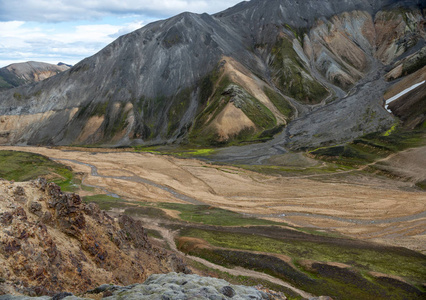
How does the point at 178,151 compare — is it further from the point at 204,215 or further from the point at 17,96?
the point at 17,96

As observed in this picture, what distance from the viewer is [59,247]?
18906 millimetres

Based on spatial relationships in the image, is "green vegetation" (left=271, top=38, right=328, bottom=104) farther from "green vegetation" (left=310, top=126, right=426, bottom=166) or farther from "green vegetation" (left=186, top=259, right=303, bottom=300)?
"green vegetation" (left=186, top=259, right=303, bottom=300)

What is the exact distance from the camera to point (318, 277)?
28.5 metres

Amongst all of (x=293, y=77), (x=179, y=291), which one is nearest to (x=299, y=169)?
(x=179, y=291)

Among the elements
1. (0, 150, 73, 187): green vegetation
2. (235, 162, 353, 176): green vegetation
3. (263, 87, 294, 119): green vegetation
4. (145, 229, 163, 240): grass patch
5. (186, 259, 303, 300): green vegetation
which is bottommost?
(186, 259, 303, 300): green vegetation

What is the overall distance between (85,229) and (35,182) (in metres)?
4.66

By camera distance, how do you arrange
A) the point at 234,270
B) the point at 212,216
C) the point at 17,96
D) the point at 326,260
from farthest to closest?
1. the point at 17,96
2. the point at 212,216
3. the point at 326,260
4. the point at 234,270

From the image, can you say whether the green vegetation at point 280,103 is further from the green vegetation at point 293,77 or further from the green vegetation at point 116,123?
the green vegetation at point 116,123

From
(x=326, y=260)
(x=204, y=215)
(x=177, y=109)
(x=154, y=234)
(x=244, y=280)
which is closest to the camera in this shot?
(x=244, y=280)

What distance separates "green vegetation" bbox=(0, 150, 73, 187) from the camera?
73.1 m

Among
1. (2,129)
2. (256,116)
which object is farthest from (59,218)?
(2,129)

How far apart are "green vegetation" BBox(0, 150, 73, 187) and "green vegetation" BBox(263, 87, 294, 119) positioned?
88.5 m

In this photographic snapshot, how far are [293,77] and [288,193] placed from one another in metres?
98.8

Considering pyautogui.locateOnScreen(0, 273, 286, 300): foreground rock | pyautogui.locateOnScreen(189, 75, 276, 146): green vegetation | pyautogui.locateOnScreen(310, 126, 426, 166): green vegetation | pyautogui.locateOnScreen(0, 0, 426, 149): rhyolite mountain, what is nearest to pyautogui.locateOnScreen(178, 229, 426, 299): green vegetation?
pyautogui.locateOnScreen(0, 273, 286, 300): foreground rock
